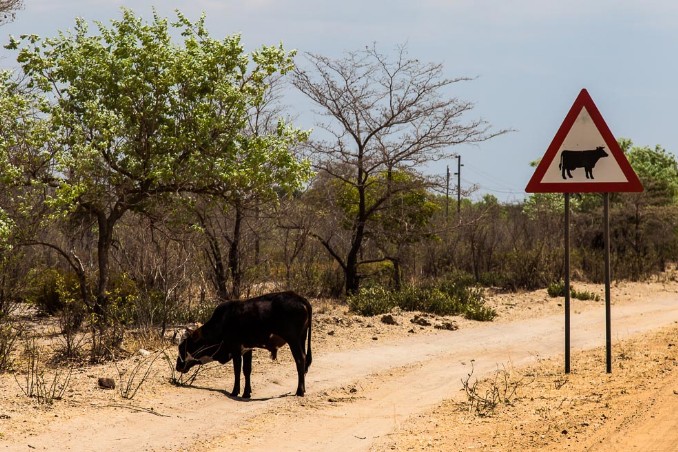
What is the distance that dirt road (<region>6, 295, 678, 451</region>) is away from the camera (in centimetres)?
798

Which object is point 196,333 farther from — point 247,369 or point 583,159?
point 583,159

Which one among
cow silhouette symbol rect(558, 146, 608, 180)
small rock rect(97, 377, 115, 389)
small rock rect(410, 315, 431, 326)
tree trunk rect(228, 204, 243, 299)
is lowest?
small rock rect(97, 377, 115, 389)

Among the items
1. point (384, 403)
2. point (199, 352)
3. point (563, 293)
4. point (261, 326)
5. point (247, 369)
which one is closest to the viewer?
point (384, 403)

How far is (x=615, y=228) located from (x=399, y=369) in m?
22.4

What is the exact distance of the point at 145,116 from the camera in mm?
14773

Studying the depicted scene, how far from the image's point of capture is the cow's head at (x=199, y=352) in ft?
34.3

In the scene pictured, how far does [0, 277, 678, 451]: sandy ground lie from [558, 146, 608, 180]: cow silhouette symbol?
2.36 meters

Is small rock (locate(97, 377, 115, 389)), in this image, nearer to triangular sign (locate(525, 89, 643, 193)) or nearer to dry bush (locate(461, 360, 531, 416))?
dry bush (locate(461, 360, 531, 416))

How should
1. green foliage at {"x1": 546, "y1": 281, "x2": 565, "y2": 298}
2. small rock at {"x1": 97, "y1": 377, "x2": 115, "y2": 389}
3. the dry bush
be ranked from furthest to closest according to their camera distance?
green foliage at {"x1": 546, "y1": 281, "x2": 565, "y2": 298} → small rock at {"x1": 97, "y1": 377, "x2": 115, "y2": 389} → the dry bush

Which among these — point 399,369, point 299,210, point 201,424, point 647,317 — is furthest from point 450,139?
point 201,424

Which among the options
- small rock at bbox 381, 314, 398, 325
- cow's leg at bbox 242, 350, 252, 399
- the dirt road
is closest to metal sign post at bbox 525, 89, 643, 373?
the dirt road

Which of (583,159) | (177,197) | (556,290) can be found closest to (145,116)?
(177,197)

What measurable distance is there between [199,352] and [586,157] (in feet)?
16.1

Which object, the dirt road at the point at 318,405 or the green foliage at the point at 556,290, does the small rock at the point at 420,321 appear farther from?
the green foliage at the point at 556,290
